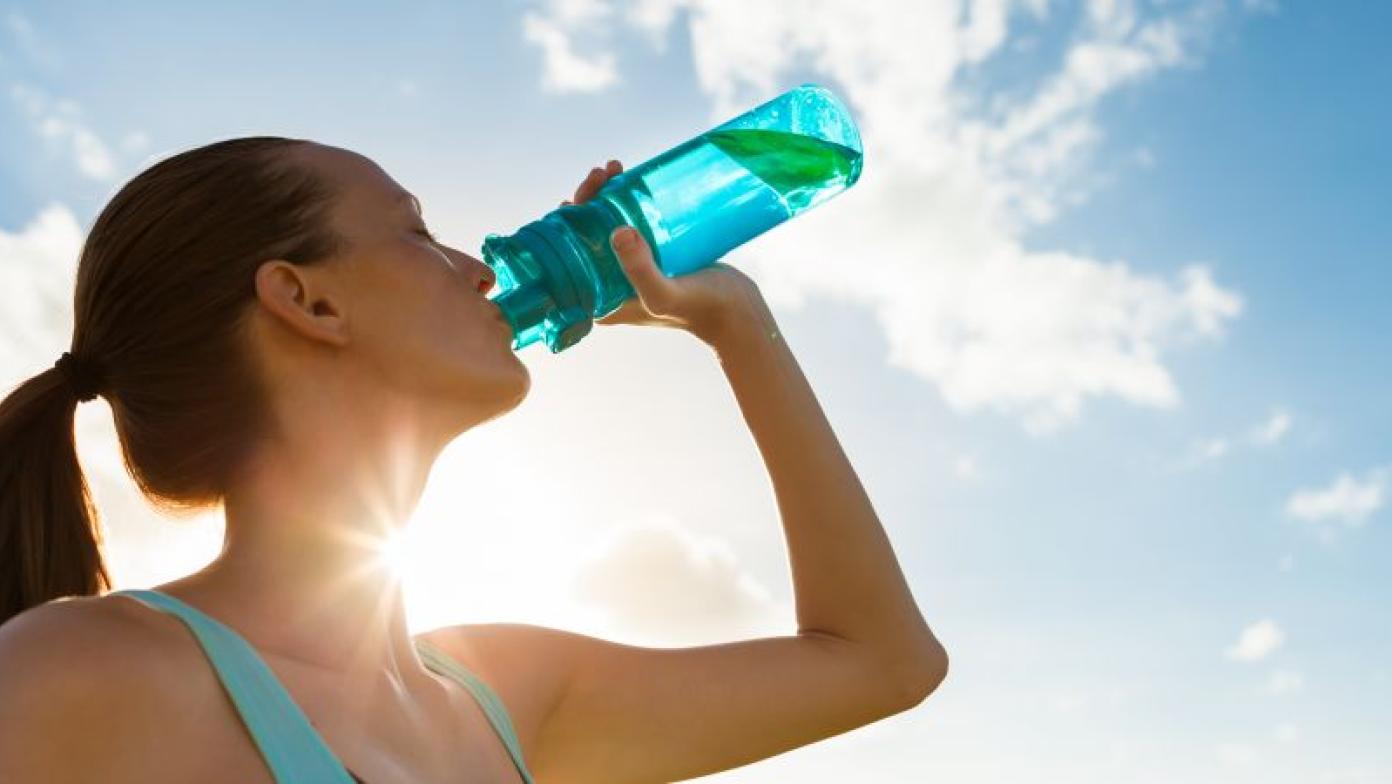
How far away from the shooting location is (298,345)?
2088 millimetres

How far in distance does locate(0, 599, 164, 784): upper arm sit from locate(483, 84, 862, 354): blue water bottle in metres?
0.99

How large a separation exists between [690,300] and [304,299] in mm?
738

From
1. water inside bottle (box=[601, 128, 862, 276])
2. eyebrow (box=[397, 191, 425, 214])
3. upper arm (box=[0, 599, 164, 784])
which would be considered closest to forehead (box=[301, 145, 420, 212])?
eyebrow (box=[397, 191, 425, 214])

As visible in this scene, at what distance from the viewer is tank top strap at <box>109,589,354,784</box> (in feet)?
5.45

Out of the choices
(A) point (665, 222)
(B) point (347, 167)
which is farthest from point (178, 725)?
(A) point (665, 222)

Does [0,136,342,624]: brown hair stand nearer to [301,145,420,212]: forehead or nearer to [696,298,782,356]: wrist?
[301,145,420,212]: forehead

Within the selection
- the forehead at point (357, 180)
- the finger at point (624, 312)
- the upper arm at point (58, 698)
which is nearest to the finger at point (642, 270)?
the finger at point (624, 312)

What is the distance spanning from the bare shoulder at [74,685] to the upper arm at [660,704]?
0.78 meters

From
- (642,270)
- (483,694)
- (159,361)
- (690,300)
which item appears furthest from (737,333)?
(159,361)

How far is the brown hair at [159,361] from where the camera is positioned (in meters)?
2.06

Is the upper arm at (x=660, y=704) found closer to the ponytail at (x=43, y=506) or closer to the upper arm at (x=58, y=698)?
the ponytail at (x=43, y=506)

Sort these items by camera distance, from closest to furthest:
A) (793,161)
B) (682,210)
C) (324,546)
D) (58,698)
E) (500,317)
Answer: (58,698), (324,546), (500,317), (682,210), (793,161)

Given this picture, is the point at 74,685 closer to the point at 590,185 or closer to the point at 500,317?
the point at 500,317

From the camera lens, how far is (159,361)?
2094mm
